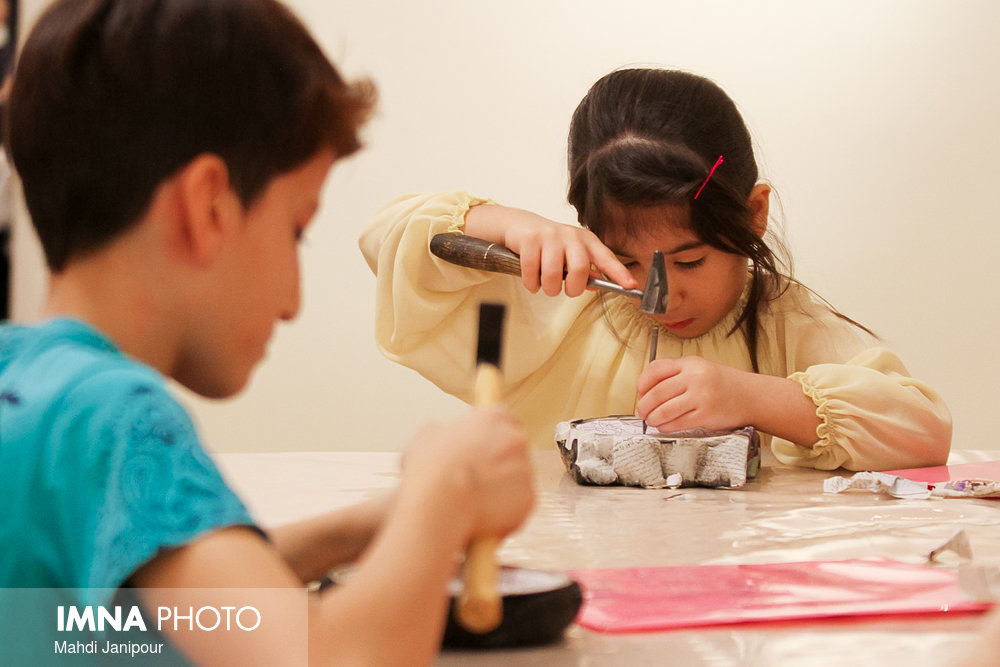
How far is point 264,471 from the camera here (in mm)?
1134

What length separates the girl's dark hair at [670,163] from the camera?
4.31 feet

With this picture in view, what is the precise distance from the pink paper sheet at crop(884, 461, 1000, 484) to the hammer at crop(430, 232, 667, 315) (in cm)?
30

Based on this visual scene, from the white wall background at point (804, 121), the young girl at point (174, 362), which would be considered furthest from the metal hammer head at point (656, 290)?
the white wall background at point (804, 121)

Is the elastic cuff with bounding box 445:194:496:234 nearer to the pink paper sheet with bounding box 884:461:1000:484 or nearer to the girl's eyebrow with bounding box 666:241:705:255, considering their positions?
the girl's eyebrow with bounding box 666:241:705:255

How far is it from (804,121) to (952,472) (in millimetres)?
1464

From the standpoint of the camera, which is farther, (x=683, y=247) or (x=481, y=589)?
(x=683, y=247)

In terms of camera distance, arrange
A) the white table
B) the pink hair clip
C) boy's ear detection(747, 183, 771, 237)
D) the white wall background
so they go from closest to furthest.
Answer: the white table → the pink hair clip → boy's ear detection(747, 183, 771, 237) → the white wall background

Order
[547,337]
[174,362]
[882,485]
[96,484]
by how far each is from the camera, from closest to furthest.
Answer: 1. [96,484]
2. [174,362]
3. [882,485]
4. [547,337]

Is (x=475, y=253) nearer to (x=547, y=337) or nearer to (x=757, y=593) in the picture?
(x=547, y=337)

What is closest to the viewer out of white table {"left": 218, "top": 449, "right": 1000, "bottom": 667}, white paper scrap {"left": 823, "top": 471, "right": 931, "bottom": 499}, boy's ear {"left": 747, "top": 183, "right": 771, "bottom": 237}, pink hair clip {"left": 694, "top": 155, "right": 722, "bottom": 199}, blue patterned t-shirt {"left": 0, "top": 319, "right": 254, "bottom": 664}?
Answer: blue patterned t-shirt {"left": 0, "top": 319, "right": 254, "bottom": 664}

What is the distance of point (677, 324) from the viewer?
141 centimetres

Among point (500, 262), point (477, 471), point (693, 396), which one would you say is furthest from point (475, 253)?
point (477, 471)

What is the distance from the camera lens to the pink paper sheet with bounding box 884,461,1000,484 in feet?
3.58

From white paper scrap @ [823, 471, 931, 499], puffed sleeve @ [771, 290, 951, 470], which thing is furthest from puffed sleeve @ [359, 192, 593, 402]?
white paper scrap @ [823, 471, 931, 499]
